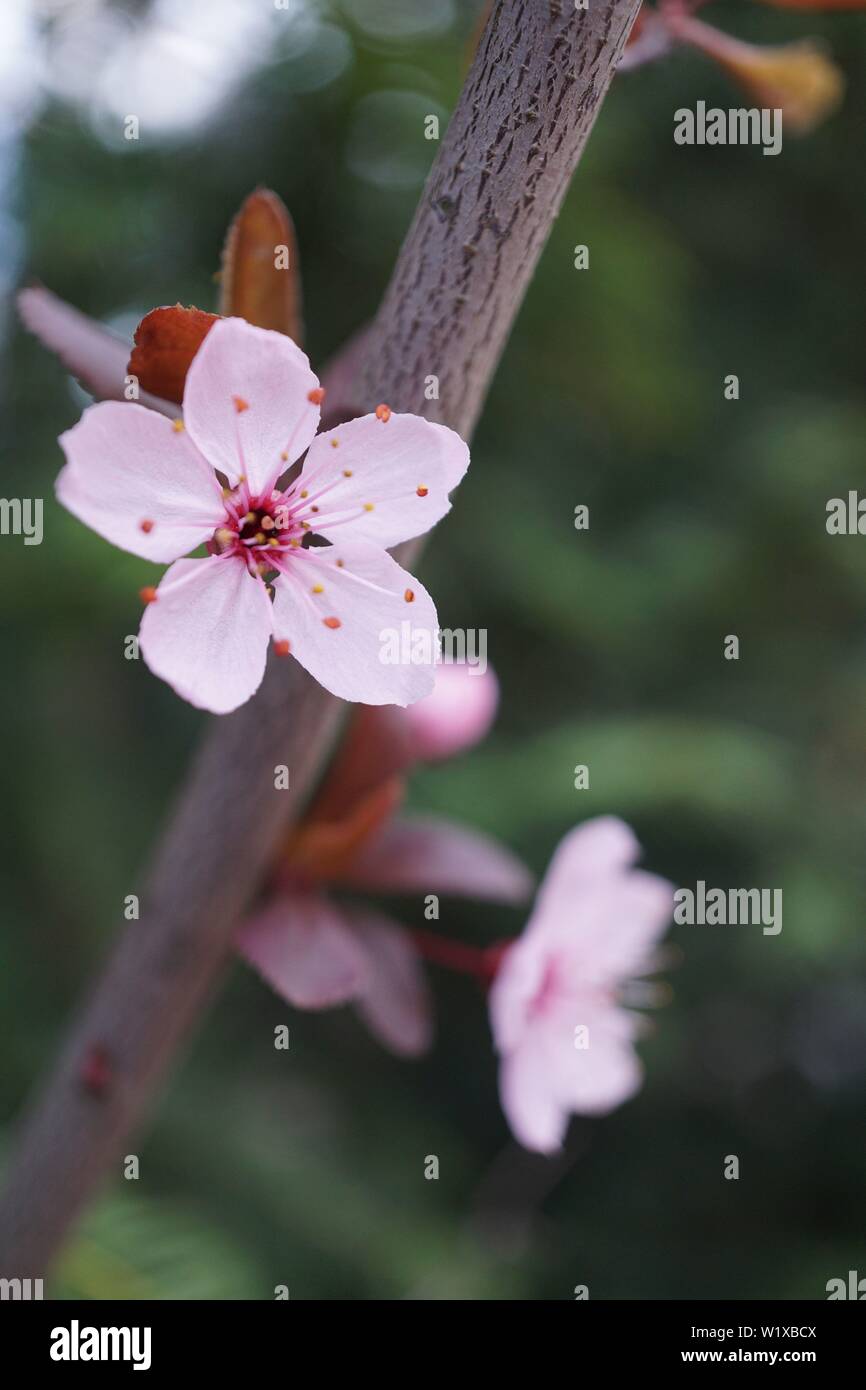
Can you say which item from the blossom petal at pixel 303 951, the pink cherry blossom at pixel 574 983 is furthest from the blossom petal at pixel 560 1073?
the blossom petal at pixel 303 951

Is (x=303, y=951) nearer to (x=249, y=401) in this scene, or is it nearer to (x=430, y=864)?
(x=430, y=864)

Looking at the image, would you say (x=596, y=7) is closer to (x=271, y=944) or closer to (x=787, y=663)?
(x=271, y=944)

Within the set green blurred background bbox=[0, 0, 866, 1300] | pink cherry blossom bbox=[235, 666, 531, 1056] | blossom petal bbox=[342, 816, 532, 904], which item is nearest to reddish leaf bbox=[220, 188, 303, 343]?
pink cherry blossom bbox=[235, 666, 531, 1056]

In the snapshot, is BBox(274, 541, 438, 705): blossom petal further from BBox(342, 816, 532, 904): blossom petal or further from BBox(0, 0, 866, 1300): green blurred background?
BBox(0, 0, 866, 1300): green blurred background

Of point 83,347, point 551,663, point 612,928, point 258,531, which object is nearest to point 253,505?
point 258,531

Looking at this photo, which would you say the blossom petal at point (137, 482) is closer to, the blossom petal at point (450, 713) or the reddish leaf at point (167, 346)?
the reddish leaf at point (167, 346)
